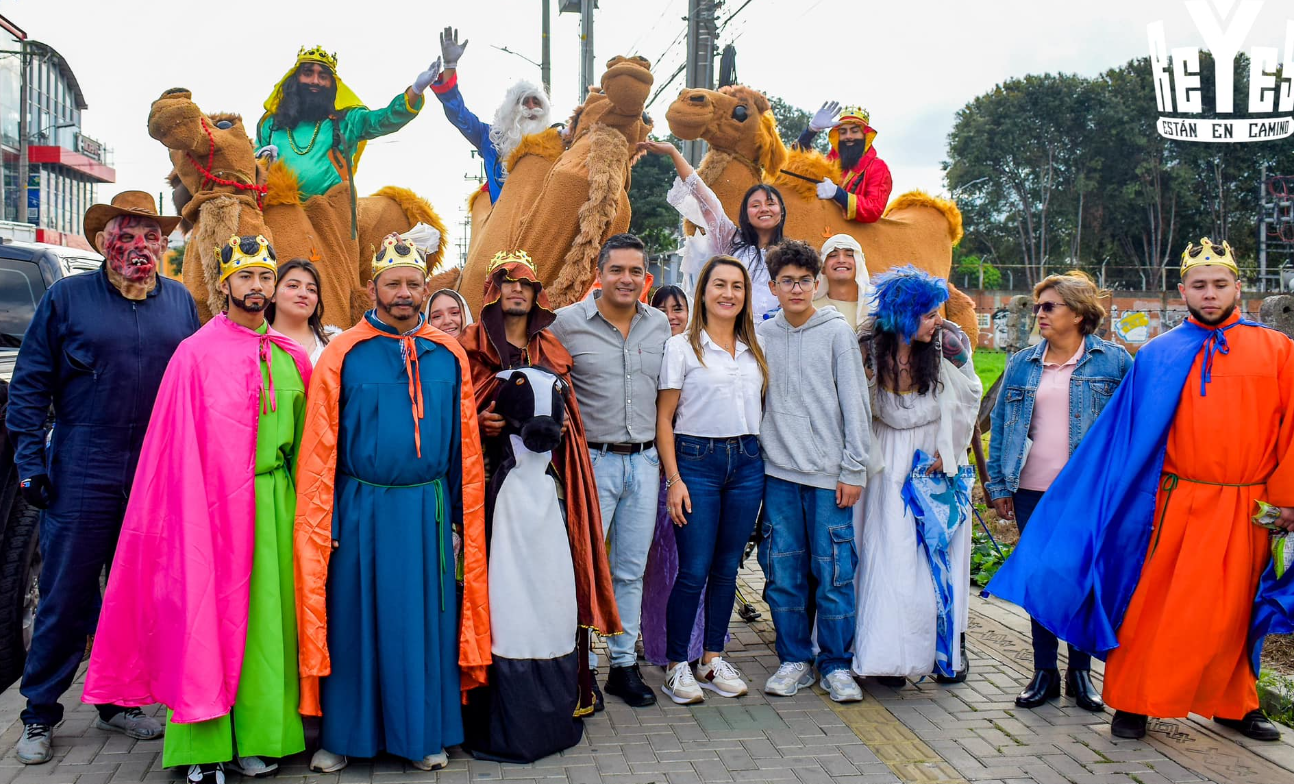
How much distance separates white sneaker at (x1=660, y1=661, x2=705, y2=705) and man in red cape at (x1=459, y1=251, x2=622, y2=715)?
468 mm

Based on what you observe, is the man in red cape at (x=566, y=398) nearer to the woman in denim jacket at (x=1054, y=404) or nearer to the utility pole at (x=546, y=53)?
the woman in denim jacket at (x=1054, y=404)

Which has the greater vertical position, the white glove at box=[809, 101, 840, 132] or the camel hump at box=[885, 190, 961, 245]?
the white glove at box=[809, 101, 840, 132]

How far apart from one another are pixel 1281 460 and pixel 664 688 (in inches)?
107

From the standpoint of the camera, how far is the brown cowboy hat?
385 centimetres

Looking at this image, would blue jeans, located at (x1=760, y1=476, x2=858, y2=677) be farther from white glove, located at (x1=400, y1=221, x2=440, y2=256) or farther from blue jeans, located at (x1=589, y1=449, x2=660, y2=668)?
white glove, located at (x1=400, y1=221, x2=440, y2=256)

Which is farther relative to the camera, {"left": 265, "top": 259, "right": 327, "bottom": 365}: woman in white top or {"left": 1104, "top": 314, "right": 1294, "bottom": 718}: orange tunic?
{"left": 265, "top": 259, "right": 327, "bottom": 365}: woman in white top

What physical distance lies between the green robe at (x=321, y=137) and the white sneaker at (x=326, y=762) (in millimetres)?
4101

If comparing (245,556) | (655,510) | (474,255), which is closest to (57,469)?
(245,556)

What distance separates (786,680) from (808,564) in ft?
1.73

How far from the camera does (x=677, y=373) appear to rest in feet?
14.0

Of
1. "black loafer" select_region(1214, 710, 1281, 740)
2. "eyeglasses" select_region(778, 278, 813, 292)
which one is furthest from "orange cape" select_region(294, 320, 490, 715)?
"black loafer" select_region(1214, 710, 1281, 740)

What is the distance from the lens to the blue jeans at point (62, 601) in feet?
12.2

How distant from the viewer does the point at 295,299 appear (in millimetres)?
4066

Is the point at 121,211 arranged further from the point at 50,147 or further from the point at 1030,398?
the point at 50,147
